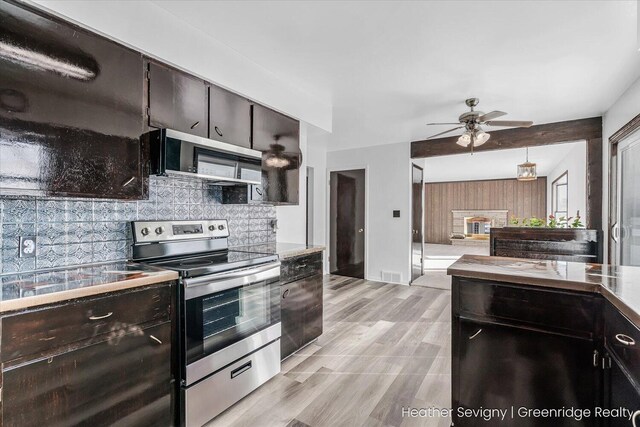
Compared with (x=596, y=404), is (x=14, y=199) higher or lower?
higher

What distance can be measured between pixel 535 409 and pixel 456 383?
354 millimetres

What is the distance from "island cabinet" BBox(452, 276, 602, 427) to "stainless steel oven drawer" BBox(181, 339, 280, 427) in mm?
1257

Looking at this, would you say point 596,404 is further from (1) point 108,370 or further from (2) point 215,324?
(1) point 108,370

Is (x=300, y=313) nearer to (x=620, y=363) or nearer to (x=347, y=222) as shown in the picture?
(x=620, y=363)

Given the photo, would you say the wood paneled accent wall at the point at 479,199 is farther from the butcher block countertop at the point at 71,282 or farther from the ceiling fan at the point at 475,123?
the butcher block countertop at the point at 71,282

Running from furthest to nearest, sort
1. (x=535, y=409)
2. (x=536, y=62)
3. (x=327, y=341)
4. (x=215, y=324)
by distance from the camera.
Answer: (x=327, y=341) → (x=536, y=62) → (x=215, y=324) → (x=535, y=409)

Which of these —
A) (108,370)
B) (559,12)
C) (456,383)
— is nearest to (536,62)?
(559,12)

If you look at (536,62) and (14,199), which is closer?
(14,199)

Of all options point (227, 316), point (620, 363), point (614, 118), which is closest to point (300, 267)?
point (227, 316)

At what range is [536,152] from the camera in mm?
6566

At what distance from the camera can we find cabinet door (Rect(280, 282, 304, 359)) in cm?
252

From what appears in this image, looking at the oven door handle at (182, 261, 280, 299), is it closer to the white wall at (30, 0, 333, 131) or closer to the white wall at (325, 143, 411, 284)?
the white wall at (30, 0, 333, 131)

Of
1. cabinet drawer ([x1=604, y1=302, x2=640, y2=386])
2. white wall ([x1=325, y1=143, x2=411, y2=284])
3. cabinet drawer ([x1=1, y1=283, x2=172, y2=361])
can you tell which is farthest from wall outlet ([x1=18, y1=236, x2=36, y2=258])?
white wall ([x1=325, y1=143, x2=411, y2=284])

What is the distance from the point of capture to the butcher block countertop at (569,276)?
3.96 ft
